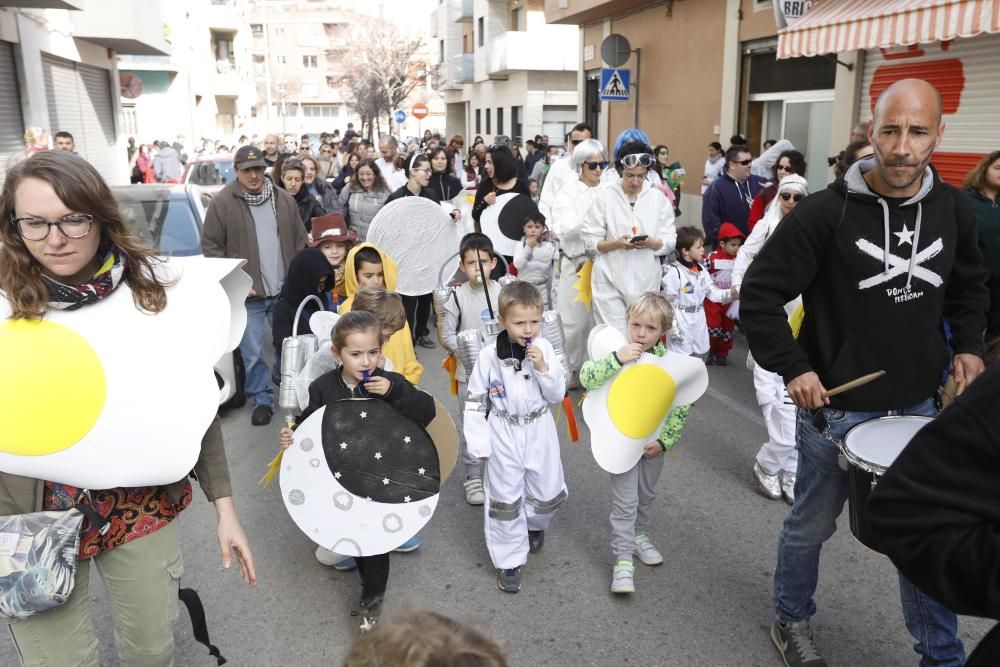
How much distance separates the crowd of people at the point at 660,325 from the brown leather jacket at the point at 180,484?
0.04ft

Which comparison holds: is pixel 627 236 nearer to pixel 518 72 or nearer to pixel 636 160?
pixel 636 160

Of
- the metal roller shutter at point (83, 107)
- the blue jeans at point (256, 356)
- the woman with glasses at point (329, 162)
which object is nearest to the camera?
the blue jeans at point (256, 356)

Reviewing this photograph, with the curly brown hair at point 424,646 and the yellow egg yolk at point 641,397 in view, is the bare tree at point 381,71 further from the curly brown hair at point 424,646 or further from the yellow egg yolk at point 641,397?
the curly brown hair at point 424,646

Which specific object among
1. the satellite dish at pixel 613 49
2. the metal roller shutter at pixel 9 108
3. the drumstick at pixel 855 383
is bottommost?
the drumstick at pixel 855 383

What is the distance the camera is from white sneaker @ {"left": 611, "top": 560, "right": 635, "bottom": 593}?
371 centimetres

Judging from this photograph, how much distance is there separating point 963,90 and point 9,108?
15.6m

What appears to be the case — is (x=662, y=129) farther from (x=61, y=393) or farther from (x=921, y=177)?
(x=61, y=393)

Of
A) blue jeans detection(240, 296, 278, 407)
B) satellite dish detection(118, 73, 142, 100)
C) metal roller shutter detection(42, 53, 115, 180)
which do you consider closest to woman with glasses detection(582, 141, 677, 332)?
blue jeans detection(240, 296, 278, 407)

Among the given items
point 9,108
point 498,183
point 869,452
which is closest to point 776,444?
point 869,452

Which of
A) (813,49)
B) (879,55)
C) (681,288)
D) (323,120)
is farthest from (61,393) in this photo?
(323,120)

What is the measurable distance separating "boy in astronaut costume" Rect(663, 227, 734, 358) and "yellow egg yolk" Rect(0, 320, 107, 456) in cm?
435

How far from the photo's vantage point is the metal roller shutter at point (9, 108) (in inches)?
594

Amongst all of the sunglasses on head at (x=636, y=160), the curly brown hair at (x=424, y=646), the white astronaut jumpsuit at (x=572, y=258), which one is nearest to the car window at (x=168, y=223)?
the white astronaut jumpsuit at (x=572, y=258)

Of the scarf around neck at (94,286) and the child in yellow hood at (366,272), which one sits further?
the child in yellow hood at (366,272)
